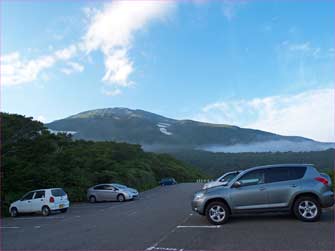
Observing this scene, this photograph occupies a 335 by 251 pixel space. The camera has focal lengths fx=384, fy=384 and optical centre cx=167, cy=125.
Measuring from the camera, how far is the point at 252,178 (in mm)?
11289

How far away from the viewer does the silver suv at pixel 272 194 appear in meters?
10.7

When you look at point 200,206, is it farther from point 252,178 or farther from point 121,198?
point 121,198

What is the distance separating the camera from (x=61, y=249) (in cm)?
916

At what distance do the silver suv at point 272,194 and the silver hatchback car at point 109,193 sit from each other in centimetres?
1722

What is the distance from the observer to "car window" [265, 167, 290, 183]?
11.1 m

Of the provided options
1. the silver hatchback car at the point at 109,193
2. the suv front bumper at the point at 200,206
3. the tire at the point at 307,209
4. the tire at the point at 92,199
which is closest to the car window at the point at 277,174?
the tire at the point at 307,209

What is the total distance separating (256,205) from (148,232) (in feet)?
10.4

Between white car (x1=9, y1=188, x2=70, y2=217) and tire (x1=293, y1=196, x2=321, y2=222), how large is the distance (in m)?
12.8

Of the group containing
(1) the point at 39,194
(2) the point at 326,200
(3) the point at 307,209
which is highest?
(2) the point at 326,200

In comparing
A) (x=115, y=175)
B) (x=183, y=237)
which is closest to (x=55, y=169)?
(x=115, y=175)

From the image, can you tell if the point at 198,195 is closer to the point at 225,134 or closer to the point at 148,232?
the point at 148,232

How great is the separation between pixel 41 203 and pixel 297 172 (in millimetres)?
13355

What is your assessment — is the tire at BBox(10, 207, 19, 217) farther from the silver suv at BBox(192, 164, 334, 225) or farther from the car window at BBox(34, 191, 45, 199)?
the silver suv at BBox(192, 164, 334, 225)

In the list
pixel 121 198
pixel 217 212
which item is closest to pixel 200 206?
pixel 217 212
